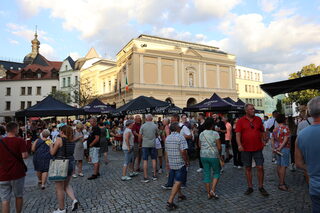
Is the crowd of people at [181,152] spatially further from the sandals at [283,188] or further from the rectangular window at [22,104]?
the rectangular window at [22,104]

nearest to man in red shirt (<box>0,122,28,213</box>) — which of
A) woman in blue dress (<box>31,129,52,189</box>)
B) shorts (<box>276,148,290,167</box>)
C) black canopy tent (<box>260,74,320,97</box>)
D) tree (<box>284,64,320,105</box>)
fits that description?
woman in blue dress (<box>31,129,52,189</box>)

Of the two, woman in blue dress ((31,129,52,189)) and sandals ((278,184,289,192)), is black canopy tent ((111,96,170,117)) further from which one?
sandals ((278,184,289,192))

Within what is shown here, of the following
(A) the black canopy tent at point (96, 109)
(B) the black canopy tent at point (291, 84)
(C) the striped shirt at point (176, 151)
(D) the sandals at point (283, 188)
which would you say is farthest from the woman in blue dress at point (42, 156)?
(A) the black canopy tent at point (96, 109)

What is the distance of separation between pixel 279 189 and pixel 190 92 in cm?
3167

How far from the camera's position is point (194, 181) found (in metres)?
6.33

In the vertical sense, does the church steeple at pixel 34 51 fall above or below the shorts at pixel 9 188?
above

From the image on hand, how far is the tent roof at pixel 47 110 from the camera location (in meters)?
10.2

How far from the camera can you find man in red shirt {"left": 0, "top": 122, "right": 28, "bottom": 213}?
3.80m

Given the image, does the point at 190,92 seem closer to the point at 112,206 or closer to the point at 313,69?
the point at 313,69

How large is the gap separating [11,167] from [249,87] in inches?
2431

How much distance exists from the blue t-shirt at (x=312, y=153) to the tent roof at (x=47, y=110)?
10505 mm

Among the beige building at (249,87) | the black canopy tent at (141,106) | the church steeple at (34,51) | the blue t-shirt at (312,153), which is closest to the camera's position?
the blue t-shirt at (312,153)

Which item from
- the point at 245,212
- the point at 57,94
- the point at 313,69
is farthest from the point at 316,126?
the point at 57,94

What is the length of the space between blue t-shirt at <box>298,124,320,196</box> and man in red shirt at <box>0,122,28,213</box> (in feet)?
14.2
